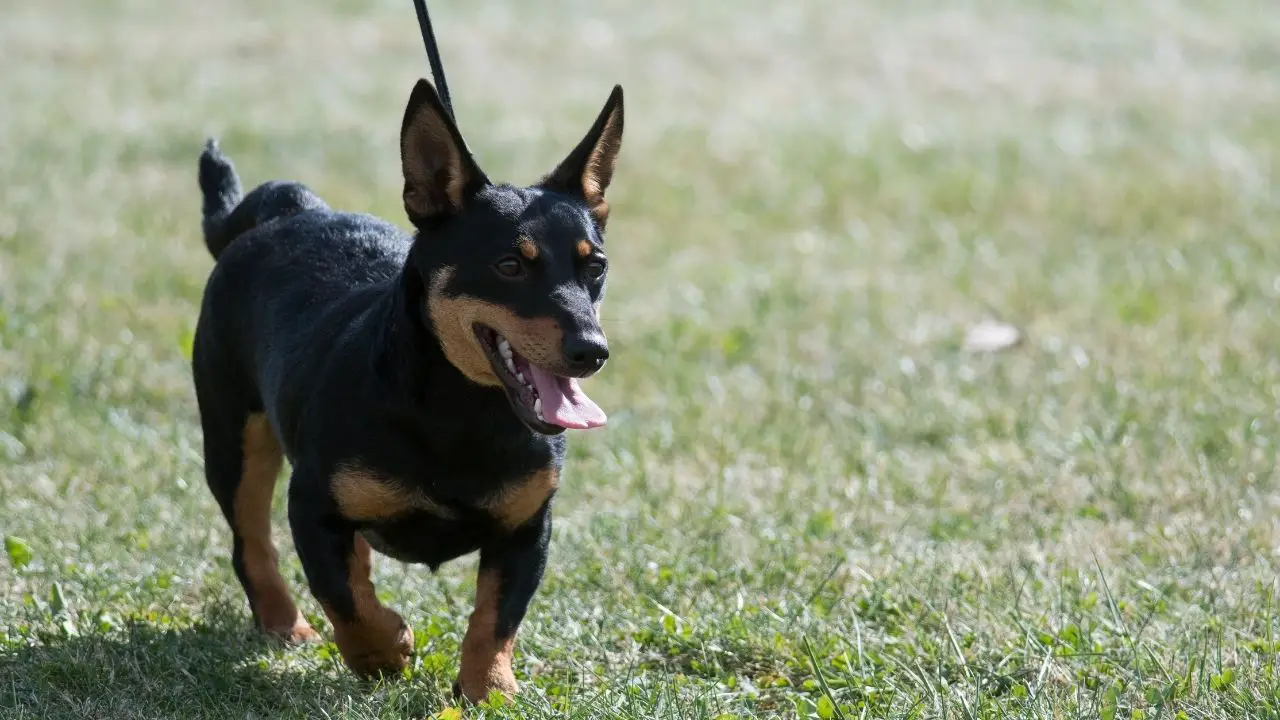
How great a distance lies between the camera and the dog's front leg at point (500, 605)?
4453mm

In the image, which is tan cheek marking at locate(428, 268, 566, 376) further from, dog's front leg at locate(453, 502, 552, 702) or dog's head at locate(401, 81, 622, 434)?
dog's front leg at locate(453, 502, 552, 702)

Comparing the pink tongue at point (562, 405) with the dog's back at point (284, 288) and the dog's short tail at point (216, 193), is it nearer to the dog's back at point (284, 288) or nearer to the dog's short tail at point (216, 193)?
the dog's back at point (284, 288)

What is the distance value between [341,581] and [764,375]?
426 cm

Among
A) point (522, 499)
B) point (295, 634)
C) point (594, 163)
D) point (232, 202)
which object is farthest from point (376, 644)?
point (232, 202)

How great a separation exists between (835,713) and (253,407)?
2.13m

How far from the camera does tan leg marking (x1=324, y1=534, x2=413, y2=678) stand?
4.48m

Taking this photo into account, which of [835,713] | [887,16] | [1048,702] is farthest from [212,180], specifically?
[887,16]

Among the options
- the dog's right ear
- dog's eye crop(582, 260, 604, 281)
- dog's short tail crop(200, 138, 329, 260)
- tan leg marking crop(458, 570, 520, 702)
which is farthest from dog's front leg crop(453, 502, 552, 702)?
dog's short tail crop(200, 138, 329, 260)

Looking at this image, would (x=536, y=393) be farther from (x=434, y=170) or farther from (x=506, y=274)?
(x=434, y=170)

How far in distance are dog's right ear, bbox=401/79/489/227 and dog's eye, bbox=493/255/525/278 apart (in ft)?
0.85

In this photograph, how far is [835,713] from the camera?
14.1ft

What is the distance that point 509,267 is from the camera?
4242 mm

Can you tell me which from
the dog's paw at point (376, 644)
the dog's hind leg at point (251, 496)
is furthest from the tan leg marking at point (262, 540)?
the dog's paw at point (376, 644)

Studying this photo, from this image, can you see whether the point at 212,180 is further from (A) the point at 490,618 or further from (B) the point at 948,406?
(B) the point at 948,406
